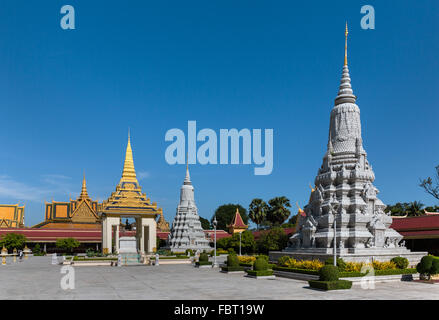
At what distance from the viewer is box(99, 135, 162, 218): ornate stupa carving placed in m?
55.2

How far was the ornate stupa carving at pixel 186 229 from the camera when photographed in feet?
217

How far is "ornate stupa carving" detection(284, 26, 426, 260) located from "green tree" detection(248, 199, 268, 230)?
1990 inches

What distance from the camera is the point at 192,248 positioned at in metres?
65.6

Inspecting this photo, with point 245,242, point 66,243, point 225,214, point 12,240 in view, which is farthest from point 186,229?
point 225,214

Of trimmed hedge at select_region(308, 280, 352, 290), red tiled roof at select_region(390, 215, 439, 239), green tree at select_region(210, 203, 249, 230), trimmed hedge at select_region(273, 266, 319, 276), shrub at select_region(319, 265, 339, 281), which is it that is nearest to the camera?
trimmed hedge at select_region(308, 280, 352, 290)

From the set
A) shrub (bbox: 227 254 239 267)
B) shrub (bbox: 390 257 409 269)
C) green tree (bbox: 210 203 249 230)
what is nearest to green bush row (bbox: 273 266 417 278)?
shrub (bbox: 390 257 409 269)

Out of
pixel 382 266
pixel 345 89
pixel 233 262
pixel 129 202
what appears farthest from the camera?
pixel 129 202

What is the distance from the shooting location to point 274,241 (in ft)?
178

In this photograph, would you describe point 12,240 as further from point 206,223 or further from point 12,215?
point 206,223

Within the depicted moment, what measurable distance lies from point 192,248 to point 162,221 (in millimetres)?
23823

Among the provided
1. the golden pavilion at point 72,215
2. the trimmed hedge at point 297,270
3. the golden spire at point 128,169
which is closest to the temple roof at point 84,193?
the golden pavilion at point 72,215

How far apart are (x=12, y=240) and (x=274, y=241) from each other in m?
40.4

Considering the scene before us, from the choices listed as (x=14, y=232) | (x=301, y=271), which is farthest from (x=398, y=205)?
(x=14, y=232)

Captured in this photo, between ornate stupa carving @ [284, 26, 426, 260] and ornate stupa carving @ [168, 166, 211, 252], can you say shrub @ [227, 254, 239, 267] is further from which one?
ornate stupa carving @ [168, 166, 211, 252]
